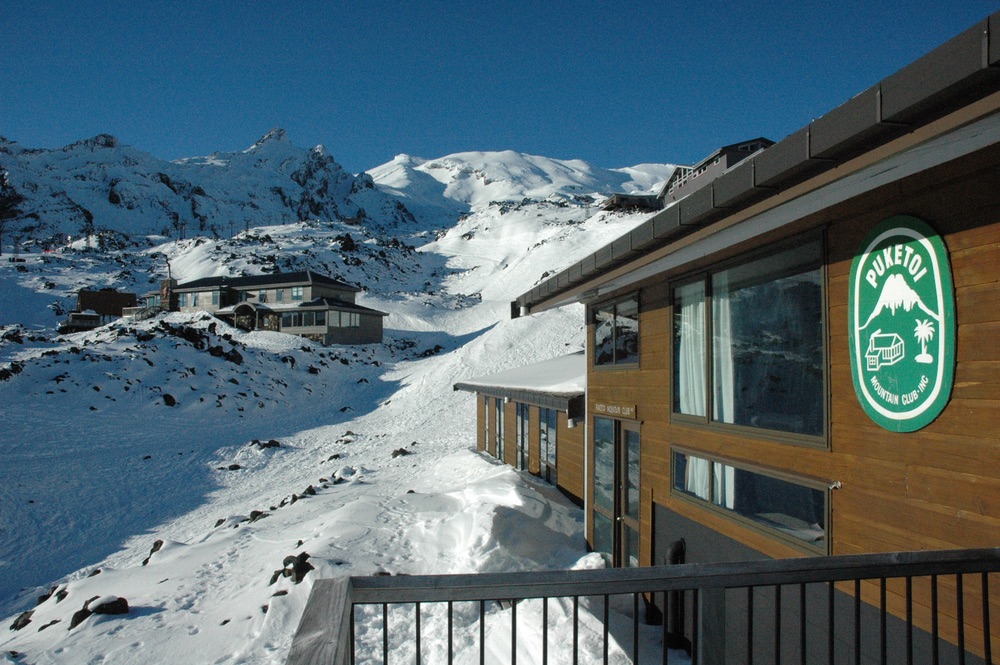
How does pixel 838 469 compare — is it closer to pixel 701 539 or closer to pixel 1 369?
pixel 701 539

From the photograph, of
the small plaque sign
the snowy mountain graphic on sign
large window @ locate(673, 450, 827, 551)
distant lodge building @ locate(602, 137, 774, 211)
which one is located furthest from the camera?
distant lodge building @ locate(602, 137, 774, 211)

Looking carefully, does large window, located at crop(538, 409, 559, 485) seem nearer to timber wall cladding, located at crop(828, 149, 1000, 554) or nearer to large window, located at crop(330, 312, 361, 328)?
timber wall cladding, located at crop(828, 149, 1000, 554)

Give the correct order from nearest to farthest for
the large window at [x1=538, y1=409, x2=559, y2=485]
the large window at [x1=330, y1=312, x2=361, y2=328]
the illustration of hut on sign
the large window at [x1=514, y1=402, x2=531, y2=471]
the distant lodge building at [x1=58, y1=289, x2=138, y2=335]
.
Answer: the illustration of hut on sign
the large window at [x1=538, y1=409, x2=559, y2=485]
the large window at [x1=514, y1=402, x2=531, y2=471]
the distant lodge building at [x1=58, y1=289, x2=138, y2=335]
the large window at [x1=330, y1=312, x2=361, y2=328]

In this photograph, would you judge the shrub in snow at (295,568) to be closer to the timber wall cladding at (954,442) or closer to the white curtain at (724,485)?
the white curtain at (724,485)

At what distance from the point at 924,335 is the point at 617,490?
506 cm

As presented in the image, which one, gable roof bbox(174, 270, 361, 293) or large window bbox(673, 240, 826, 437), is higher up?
gable roof bbox(174, 270, 361, 293)

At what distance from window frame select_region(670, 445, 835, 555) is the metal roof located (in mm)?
2032

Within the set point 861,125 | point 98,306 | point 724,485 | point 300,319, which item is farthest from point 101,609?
point 98,306

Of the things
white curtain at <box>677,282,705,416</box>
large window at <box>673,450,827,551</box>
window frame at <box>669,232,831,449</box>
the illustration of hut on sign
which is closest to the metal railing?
large window at <box>673,450,827,551</box>

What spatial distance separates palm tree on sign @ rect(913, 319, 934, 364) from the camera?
3.17 meters

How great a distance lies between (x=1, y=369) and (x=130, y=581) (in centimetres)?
1950

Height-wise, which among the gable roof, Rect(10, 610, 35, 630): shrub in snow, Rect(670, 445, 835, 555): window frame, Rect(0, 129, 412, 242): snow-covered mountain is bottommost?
Rect(10, 610, 35, 630): shrub in snow

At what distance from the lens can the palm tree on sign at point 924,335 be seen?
3.17m

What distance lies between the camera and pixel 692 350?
577 centimetres
